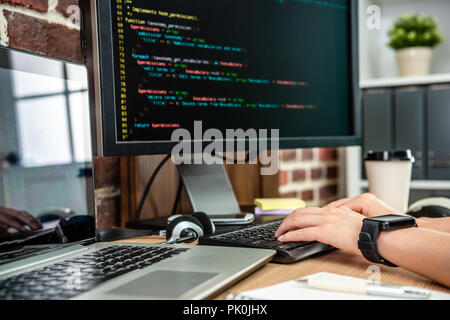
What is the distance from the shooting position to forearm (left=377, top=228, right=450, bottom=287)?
46 cm

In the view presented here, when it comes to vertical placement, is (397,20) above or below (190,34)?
above

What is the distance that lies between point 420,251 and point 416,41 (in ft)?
4.53

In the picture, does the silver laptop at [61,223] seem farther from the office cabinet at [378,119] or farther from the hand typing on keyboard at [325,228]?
the office cabinet at [378,119]

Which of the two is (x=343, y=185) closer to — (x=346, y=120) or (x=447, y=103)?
(x=447, y=103)

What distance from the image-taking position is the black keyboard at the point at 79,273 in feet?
1.28

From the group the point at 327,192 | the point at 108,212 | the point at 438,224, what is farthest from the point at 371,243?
the point at 327,192

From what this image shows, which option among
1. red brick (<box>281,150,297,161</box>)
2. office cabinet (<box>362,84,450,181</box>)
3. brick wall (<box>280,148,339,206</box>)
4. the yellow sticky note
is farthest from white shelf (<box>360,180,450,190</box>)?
the yellow sticky note

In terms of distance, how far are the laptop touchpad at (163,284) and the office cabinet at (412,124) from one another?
1.24m

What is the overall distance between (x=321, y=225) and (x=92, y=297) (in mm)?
327

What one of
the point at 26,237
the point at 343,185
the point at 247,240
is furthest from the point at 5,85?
the point at 343,185

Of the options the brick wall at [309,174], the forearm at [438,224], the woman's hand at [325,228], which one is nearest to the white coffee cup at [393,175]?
the forearm at [438,224]

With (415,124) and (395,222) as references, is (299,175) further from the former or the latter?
(395,222)

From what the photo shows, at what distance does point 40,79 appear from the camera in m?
0.54

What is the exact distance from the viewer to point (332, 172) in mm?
1816
